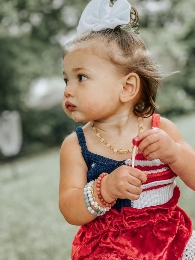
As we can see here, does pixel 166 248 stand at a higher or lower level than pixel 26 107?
higher

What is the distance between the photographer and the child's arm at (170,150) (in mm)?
1434

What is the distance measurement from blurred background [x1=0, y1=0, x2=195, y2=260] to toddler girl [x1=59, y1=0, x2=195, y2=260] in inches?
207

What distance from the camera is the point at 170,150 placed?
1.49 metres

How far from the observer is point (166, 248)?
1.51 metres

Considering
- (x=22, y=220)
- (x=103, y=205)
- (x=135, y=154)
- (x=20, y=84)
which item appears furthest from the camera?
(x=20, y=84)

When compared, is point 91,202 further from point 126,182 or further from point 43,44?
point 43,44

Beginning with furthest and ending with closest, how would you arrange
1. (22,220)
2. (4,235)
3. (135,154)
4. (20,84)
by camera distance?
1. (20,84)
2. (22,220)
3. (4,235)
4. (135,154)

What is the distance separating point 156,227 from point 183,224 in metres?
0.13

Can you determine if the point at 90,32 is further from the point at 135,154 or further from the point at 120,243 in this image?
the point at 120,243

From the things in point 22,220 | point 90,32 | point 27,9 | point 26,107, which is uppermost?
point 90,32

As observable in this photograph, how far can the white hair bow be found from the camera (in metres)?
1.64

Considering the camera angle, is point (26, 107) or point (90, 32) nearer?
point (90, 32)

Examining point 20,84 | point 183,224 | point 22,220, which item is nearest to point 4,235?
point 22,220

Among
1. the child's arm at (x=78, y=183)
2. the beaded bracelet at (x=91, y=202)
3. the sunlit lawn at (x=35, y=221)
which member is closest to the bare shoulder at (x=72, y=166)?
the child's arm at (x=78, y=183)
